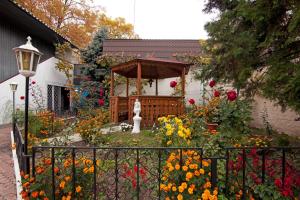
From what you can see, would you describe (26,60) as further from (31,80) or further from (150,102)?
(31,80)

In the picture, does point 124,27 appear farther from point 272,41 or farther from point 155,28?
point 272,41

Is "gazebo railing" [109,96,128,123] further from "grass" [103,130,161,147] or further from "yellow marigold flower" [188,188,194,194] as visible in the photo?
"yellow marigold flower" [188,188,194,194]

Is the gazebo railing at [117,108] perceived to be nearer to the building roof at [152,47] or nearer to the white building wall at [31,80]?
the building roof at [152,47]

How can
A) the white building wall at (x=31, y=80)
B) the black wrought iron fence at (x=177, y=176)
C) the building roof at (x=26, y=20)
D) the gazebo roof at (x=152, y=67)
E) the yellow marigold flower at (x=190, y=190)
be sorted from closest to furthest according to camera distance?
the yellow marigold flower at (x=190, y=190), the black wrought iron fence at (x=177, y=176), the gazebo roof at (x=152, y=67), the building roof at (x=26, y=20), the white building wall at (x=31, y=80)

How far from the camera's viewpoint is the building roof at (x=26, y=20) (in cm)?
899

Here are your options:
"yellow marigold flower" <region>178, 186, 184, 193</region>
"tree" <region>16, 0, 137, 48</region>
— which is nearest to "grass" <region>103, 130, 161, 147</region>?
"yellow marigold flower" <region>178, 186, 184, 193</region>

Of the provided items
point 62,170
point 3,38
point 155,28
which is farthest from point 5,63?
point 155,28

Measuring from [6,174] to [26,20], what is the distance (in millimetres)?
8377

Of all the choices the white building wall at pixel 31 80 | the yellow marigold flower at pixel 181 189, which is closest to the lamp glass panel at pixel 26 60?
the yellow marigold flower at pixel 181 189

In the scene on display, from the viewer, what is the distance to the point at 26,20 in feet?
34.8

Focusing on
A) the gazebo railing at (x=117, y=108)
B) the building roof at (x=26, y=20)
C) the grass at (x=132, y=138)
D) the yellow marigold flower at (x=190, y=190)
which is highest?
the building roof at (x=26, y=20)

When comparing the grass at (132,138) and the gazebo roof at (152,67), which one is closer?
the grass at (132,138)

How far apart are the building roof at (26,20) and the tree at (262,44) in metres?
8.00

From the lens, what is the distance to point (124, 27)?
Result: 25156 mm
